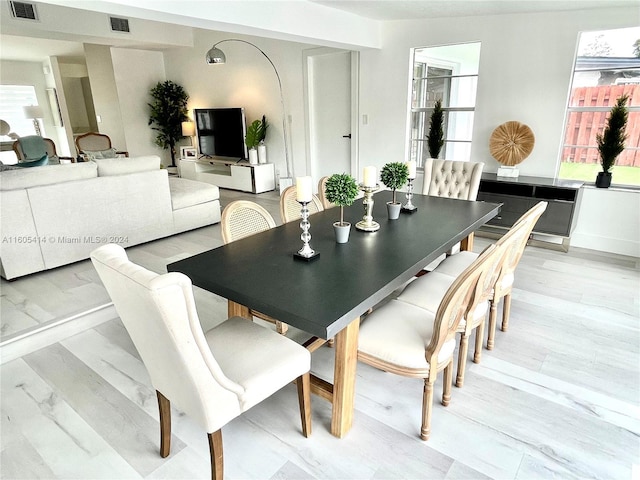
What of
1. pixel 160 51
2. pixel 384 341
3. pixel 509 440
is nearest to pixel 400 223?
pixel 384 341

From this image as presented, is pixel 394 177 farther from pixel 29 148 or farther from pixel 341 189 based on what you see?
pixel 29 148

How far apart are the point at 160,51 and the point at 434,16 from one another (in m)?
5.73

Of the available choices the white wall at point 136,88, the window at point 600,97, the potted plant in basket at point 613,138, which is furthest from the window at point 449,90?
the white wall at point 136,88

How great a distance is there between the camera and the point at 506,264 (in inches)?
80.7

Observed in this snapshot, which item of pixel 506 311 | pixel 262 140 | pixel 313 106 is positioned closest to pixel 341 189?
pixel 506 311

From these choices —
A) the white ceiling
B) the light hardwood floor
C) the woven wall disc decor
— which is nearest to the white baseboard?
the light hardwood floor

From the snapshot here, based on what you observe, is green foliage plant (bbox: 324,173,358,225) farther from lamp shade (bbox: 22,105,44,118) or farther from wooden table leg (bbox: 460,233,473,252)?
lamp shade (bbox: 22,105,44,118)

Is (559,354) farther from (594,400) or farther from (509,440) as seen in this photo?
(509,440)

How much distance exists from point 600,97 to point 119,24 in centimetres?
619

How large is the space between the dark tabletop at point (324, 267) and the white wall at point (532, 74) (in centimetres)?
207

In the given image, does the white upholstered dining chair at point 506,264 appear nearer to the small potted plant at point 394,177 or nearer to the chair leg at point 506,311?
the chair leg at point 506,311

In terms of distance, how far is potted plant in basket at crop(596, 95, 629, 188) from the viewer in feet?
11.2

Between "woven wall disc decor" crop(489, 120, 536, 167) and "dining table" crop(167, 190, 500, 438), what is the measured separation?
2137 millimetres

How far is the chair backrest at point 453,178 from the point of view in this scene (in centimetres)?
327
